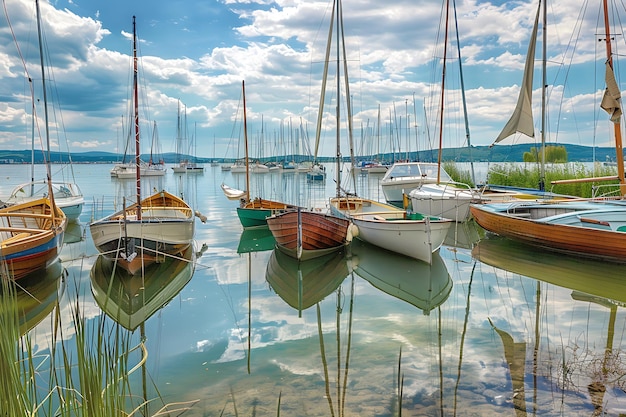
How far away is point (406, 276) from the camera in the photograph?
10148mm

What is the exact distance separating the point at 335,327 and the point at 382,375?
1883mm

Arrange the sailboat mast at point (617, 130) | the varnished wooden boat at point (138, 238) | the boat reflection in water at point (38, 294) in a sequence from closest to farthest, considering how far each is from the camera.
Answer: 1. the boat reflection in water at point (38, 294)
2. the varnished wooden boat at point (138, 238)
3. the sailboat mast at point (617, 130)

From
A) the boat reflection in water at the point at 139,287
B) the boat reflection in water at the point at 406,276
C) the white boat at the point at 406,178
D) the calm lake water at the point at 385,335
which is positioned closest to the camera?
the calm lake water at the point at 385,335

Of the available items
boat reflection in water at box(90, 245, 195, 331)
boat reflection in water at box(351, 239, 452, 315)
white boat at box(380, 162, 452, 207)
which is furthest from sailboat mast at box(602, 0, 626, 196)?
boat reflection in water at box(90, 245, 195, 331)

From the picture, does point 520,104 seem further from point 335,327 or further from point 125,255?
point 125,255

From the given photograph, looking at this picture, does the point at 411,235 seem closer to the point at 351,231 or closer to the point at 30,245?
the point at 351,231

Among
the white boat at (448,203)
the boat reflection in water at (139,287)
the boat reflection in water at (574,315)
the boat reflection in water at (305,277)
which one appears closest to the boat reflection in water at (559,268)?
the boat reflection in water at (574,315)

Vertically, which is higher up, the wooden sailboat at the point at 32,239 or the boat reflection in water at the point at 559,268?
the wooden sailboat at the point at 32,239

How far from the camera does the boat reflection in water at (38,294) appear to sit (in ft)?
24.7

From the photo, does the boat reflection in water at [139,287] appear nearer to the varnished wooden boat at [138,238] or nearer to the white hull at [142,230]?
the varnished wooden boat at [138,238]

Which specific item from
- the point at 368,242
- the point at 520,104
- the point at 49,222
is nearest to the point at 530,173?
the point at 520,104

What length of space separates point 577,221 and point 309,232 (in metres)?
6.33

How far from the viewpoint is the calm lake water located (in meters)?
4.80

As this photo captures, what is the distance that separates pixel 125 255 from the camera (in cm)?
995
